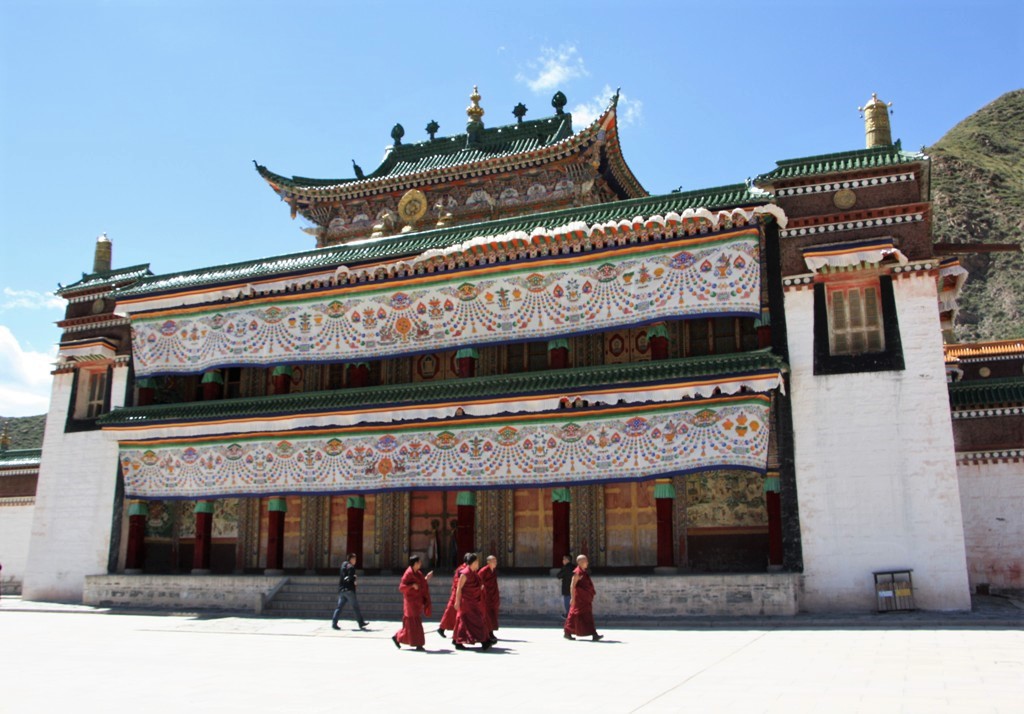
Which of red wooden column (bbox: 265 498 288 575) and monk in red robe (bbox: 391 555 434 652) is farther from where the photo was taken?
red wooden column (bbox: 265 498 288 575)

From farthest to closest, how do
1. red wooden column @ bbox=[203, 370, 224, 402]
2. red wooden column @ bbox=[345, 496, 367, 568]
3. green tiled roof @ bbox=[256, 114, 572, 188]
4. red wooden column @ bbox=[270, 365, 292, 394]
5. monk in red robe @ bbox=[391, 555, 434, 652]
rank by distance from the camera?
green tiled roof @ bbox=[256, 114, 572, 188] → red wooden column @ bbox=[203, 370, 224, 402] → red wooden column @ bbox=[270, 365, 292, 394] → red wooden column @ bbox=[345, 496, 367, 568] → monk in red robe @ bbox=[391, 555, 434, 652]

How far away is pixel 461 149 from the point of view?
79.3ft

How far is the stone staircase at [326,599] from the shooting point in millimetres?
15719

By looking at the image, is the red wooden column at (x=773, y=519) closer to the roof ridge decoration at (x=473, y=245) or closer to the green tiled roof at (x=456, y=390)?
the green tiled roof at (x=456, y=390)

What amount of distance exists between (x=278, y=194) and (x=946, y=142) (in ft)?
188

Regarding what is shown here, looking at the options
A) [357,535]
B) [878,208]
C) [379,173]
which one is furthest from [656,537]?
[379,173]

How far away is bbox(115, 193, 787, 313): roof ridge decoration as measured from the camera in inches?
611

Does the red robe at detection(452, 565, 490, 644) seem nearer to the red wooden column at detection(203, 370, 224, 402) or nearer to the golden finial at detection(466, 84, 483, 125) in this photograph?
the red wooden column at detection(203, 370, 224, 402)

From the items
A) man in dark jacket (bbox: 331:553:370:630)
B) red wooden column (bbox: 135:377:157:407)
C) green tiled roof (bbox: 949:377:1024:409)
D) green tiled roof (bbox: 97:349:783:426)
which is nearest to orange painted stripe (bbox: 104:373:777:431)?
green tiled roof (bbox: 97:349:783:426)

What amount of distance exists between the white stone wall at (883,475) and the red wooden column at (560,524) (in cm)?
406

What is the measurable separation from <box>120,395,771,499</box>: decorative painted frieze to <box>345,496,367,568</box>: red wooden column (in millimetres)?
457

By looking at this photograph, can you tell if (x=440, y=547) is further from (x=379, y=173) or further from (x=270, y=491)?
(x=379, y=173)

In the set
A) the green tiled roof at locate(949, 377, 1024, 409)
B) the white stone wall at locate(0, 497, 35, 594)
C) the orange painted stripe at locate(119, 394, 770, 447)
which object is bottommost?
the white stone wall at locate(0, 497, 35, 594)

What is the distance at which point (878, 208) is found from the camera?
14953 millimetres
